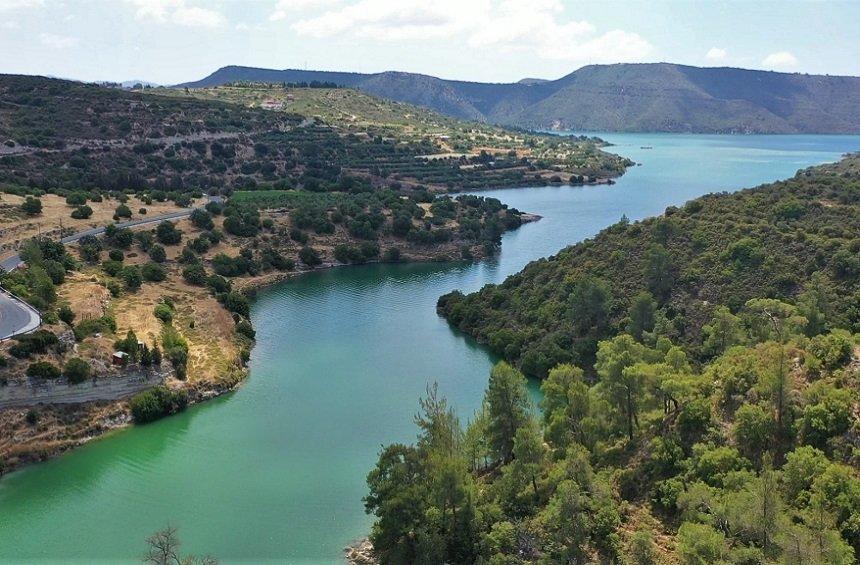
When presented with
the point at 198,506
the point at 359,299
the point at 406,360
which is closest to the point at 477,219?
the point at 359,299

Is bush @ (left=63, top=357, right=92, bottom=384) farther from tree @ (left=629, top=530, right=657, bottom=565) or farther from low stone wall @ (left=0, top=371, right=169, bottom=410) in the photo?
tree @ (left=629, top=530, right=657, bottom=565)

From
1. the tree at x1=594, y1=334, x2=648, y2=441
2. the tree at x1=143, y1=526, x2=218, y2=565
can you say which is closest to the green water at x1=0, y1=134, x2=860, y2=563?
the tree at x1=143, y1=526, x2=218, y2=565

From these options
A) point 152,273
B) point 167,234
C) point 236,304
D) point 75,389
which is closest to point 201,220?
point 167,234

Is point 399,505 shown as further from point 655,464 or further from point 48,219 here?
point 48,219

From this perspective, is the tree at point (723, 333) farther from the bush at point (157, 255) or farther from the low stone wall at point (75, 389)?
the bush at point (157, 255)

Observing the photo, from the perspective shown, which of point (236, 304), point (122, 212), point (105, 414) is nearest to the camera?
point (105, 414)

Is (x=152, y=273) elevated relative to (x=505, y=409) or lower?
lower
